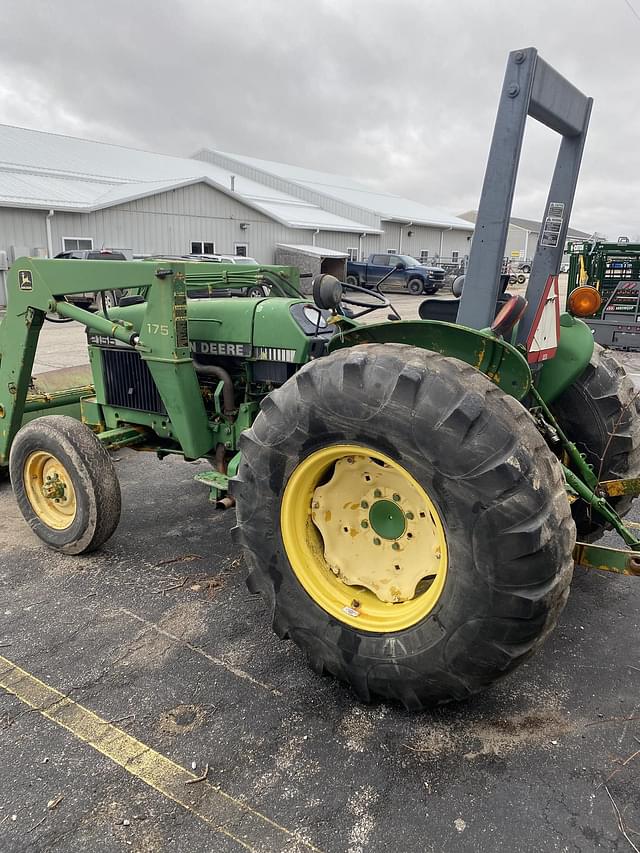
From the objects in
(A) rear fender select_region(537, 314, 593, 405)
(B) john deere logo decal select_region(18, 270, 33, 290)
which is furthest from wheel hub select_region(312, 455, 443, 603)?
(B) john deere logo decal select_region(18, 270, 33, 290)

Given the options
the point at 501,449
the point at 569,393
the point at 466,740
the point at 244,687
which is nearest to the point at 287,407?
the point at 501,449

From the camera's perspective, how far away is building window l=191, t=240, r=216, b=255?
24.4m

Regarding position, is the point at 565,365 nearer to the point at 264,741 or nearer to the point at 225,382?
the point at 225,382

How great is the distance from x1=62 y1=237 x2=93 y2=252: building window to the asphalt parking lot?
1860 cm

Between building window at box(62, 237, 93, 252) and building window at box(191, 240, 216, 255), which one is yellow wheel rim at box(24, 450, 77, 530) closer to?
building window at box(62, 237, 93, 252)

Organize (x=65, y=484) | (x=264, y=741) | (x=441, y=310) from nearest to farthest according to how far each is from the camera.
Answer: (x=264, y=741) → (x=441, y=310) → (x=65, y=484)

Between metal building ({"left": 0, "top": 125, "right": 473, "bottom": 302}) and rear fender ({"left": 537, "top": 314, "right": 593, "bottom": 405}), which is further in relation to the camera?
metal building ({"left": 0, "top": 125, "right": 473, "bottom": 302})

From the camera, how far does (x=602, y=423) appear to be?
3600 mm

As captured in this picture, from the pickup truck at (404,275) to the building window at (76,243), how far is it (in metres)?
10.6

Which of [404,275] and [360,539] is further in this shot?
[404,275]

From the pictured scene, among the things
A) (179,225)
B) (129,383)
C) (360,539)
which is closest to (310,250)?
(179,225)

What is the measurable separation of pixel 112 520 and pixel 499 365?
261 cm

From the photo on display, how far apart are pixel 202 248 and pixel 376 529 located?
78.4ft

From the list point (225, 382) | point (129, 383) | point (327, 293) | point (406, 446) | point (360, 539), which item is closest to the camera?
point (406, 446)
